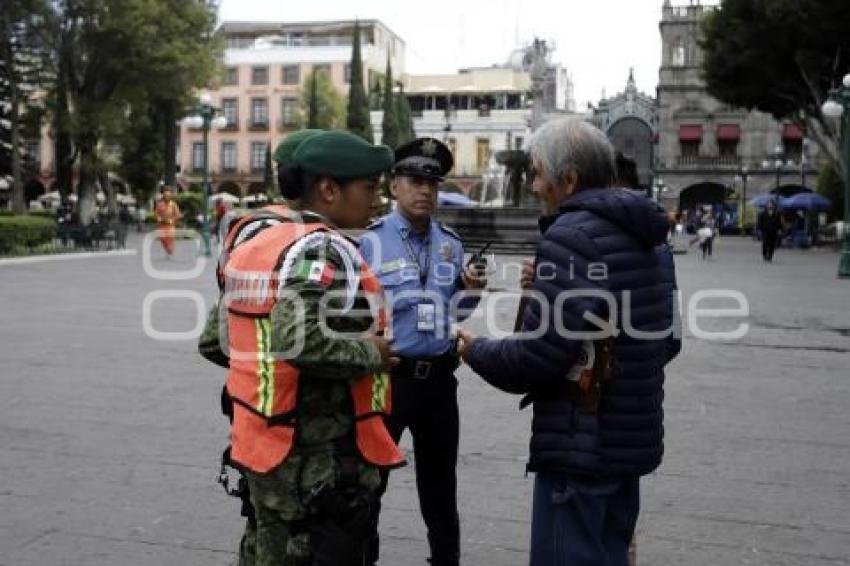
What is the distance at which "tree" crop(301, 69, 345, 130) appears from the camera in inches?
2640

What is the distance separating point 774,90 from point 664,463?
32.5 metres

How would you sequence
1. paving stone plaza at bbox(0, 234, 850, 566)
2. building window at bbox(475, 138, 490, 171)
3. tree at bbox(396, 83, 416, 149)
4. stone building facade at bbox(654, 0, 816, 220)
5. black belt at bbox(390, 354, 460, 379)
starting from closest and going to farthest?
1. black belt at bbox(390, 354, 460, 379)
2. paving stone plaza at bbox(0, 234, 850, 566)
3. stone building facade at bbox(654, 0, 816, 220)
4. tree at bbox(396, 83, 416, 149)
5. building window at bbox(475, 138, 490, 171)

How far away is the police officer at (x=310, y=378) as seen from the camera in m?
2.65

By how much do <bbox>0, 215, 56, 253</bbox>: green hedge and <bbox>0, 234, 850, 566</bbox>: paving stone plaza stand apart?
47.1ft

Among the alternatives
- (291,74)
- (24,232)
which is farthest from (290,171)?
(291,74)

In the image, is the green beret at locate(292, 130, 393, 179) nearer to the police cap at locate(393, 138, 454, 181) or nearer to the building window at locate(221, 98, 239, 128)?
the police cap at locate(393, 138, 454, 181)

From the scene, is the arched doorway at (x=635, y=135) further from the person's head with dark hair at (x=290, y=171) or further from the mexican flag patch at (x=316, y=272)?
the mexican flag patch at (x=316, y=272)

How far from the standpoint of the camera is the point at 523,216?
86.4 ft

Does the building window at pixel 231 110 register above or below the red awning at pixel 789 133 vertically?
above

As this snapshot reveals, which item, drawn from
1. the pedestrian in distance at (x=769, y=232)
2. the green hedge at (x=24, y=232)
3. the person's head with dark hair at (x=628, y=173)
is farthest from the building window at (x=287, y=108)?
the person's head with dark hair at (x=628, y=173)

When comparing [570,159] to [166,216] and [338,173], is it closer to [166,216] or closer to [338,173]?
[338,173]

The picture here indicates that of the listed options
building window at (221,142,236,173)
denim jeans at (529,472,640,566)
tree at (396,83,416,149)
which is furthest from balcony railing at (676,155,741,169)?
denim jeans at (529,472,640,566)

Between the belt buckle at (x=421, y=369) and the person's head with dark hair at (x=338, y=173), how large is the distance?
1145 mm

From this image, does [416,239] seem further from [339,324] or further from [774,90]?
[774,90]
